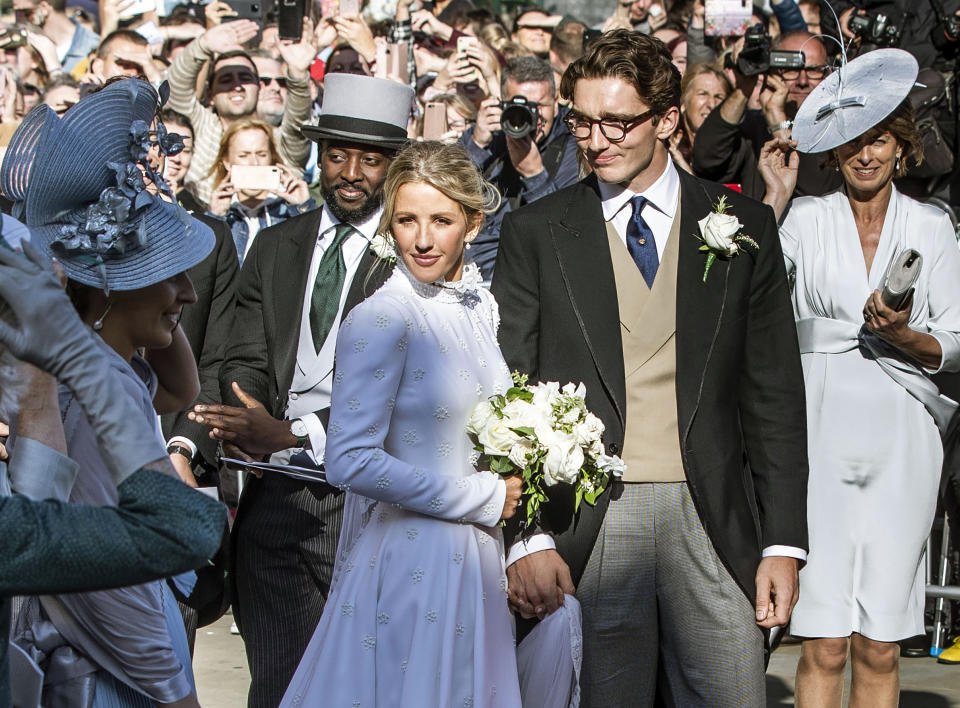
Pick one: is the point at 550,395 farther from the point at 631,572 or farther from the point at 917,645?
the point at 917,645

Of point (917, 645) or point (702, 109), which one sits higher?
point (702, 109)

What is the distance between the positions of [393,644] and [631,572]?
67 centimetres

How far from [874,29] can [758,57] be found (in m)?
0.59

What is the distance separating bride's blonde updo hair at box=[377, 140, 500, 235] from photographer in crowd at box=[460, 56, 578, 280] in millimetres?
2424

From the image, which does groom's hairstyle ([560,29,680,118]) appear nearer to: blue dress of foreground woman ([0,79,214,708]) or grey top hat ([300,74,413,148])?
grey top hat ([300,74,413,148])

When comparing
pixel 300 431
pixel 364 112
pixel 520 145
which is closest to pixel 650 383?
pixel 300 431

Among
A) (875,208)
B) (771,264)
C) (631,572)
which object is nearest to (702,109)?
(875,208)

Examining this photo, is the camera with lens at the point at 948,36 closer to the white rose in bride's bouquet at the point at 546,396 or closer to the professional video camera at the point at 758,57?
the professional video camera at the point at 758,57

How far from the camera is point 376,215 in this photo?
15.5 ft

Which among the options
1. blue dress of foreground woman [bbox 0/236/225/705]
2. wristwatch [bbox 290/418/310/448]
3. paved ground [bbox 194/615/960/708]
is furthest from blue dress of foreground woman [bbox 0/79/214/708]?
paved ground [bbox 194/615/960/708]

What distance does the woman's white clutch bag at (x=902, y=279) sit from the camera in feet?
14.8

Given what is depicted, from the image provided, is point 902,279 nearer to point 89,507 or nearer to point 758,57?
point 758,57

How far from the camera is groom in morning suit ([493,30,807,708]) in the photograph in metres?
3.53

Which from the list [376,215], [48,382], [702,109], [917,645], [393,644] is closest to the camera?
[48,382]
